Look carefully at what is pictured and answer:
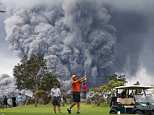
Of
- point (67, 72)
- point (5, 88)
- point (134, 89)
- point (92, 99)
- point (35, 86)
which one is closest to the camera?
point (134, 89)

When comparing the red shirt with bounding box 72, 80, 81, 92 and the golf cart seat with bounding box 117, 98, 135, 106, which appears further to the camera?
the golf cart seat with bounding box 117, 98, 135, 106

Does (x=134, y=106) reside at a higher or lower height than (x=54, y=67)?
lower

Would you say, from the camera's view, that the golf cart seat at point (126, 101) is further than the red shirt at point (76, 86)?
Yes

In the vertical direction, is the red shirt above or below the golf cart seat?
above

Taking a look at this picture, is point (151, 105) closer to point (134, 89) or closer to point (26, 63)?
point (134, 89)

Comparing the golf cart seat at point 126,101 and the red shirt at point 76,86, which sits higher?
the red shirt at point 76,86

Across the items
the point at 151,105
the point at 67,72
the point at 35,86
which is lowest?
the point at 151,105

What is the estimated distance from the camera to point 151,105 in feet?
105

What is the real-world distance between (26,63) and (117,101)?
54.7m

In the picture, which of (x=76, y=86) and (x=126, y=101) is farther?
(x=126, y=101)

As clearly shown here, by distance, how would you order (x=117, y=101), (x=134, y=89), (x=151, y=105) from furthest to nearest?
(x=134, y=89)
(x=117, y=101)
(x=151, y=105)

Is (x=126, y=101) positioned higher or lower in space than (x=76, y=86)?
lower

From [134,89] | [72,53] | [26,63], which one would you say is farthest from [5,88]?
[134,89]

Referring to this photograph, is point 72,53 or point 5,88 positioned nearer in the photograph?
point 5,88
